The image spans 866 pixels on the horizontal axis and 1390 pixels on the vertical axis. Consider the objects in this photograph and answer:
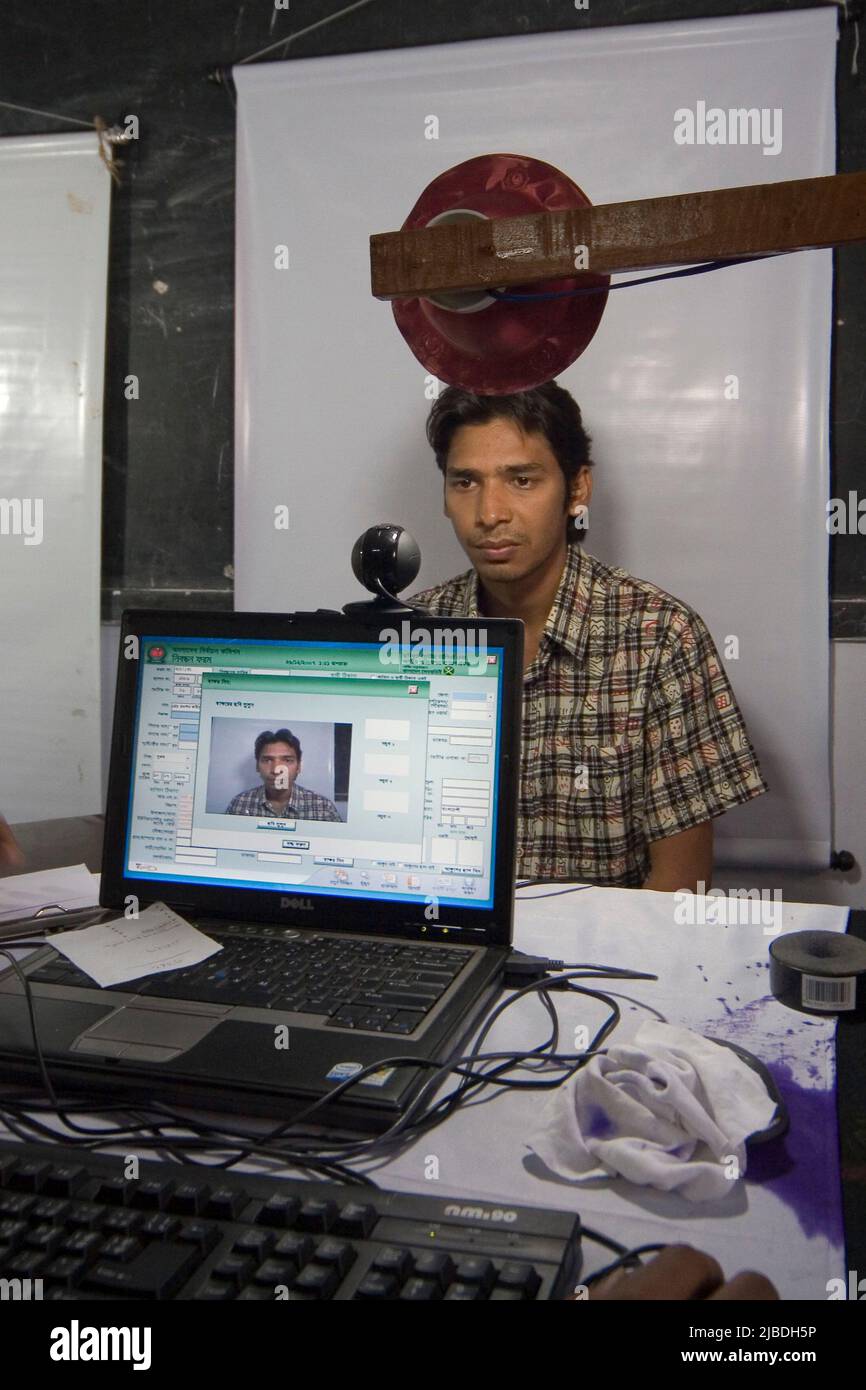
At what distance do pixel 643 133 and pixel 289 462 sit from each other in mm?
931

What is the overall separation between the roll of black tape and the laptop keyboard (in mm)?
252

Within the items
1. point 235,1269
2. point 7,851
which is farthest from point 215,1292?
point 7,851

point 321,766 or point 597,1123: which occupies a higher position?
point 321,766

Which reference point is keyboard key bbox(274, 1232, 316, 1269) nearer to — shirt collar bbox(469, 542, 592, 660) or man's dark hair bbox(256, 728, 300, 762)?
man's dark hair bbox(256, 728, 300, 762)

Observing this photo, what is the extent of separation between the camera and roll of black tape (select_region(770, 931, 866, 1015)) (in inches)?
31.5

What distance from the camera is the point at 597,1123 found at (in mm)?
622

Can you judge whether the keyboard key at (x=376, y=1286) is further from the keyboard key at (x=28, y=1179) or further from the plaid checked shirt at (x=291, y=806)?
the plaid checked shirt at (x=291, y=806)

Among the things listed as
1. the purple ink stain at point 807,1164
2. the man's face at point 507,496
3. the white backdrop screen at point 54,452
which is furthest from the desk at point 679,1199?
the white backdrop screen at point 54,452

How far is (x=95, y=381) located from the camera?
2.27 metres

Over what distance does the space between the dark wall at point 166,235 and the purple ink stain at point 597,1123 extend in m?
1.84

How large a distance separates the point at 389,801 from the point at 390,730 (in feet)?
0.20

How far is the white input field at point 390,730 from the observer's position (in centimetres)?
88

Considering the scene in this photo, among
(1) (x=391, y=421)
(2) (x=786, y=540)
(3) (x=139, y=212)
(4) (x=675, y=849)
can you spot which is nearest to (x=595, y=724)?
(4) (x=675, y=849)

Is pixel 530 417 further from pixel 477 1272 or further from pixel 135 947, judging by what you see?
pixel 477 1272
